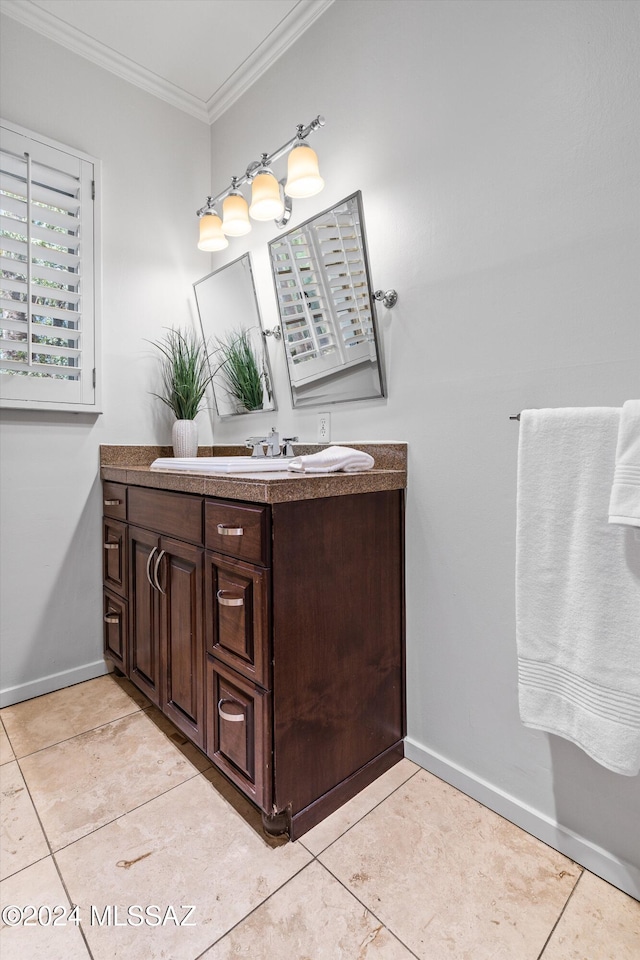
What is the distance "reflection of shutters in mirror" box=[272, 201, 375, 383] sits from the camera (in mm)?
1606

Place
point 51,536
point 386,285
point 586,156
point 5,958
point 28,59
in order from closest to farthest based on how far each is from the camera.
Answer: point 5,958 < point 586,156 < point 386,285 < point 28,59 < point 51,536

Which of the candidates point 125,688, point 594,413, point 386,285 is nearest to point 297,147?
point 386,285

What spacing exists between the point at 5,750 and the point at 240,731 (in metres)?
0.94

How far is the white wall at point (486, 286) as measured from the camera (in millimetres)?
1077

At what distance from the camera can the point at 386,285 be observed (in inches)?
60.8

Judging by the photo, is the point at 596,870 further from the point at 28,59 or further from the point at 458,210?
the point at 28,59

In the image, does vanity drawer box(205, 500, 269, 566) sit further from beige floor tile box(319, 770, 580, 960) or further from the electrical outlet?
beige floor tile box(319, 770, 580, 960)

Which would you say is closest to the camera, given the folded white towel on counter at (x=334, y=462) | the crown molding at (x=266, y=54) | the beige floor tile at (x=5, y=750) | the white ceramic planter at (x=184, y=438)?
the folded white towel on counter at (x=334, y=462)

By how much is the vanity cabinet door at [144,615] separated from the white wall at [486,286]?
820 mm

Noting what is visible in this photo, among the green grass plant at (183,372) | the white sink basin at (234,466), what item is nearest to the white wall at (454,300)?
the green grass plant at (183,372)

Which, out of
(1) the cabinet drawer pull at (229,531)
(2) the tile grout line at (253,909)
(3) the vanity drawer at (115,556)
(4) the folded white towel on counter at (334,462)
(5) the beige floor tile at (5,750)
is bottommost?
(2) the tile grout line at (253,909)

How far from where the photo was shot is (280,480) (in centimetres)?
113

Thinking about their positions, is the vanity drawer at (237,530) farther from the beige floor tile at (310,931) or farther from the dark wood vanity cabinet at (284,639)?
the beige floor tile at (310,931)

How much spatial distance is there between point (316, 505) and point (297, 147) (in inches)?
48.4
